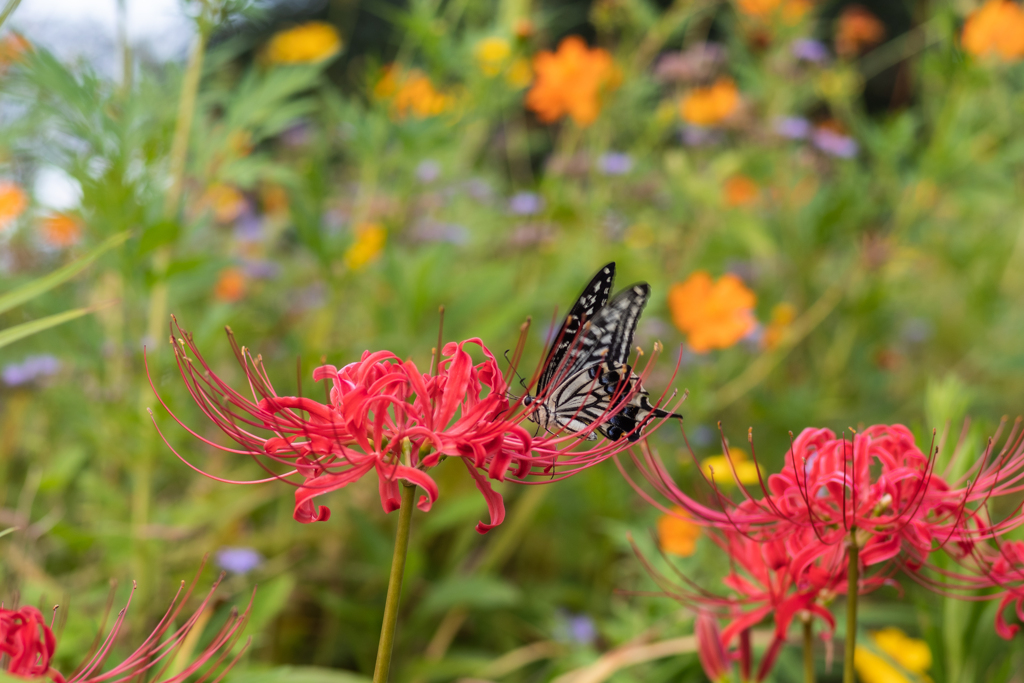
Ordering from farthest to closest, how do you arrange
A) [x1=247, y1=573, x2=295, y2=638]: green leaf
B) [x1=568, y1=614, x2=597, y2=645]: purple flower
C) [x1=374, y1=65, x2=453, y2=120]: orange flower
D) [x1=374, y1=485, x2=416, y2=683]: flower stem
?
1. [x1=374, y1=65, x2=453, y2=120]: orange flower
2. [x1=568, y1=614, x2=597, y2=645]: purple flower
3. [x1=247, y1=573, x2=295, y2=638]: green leaf
4. [x1=374, y1=485, x2=416, y2=683]: flower stem

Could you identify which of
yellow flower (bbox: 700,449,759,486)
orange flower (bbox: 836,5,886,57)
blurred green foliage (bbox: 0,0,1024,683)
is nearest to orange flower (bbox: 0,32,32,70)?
blurred green foliage (bbox: 0,0,1024,683)

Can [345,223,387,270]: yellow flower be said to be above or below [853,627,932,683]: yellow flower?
above

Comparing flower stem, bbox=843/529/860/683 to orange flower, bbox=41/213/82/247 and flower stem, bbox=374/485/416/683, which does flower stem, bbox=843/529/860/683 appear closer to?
flower stem, bbox=374/485/416/683

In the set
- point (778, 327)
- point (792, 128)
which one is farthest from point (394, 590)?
point (792, 128)

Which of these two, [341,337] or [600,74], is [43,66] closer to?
[341,337]

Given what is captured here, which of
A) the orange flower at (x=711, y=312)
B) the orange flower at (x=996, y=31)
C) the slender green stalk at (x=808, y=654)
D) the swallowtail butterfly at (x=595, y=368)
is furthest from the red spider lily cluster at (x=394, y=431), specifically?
the orange flower at (x=996, y=31)

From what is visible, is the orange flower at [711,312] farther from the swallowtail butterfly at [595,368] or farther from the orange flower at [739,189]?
the swallowtail butterfly at [595,368]
